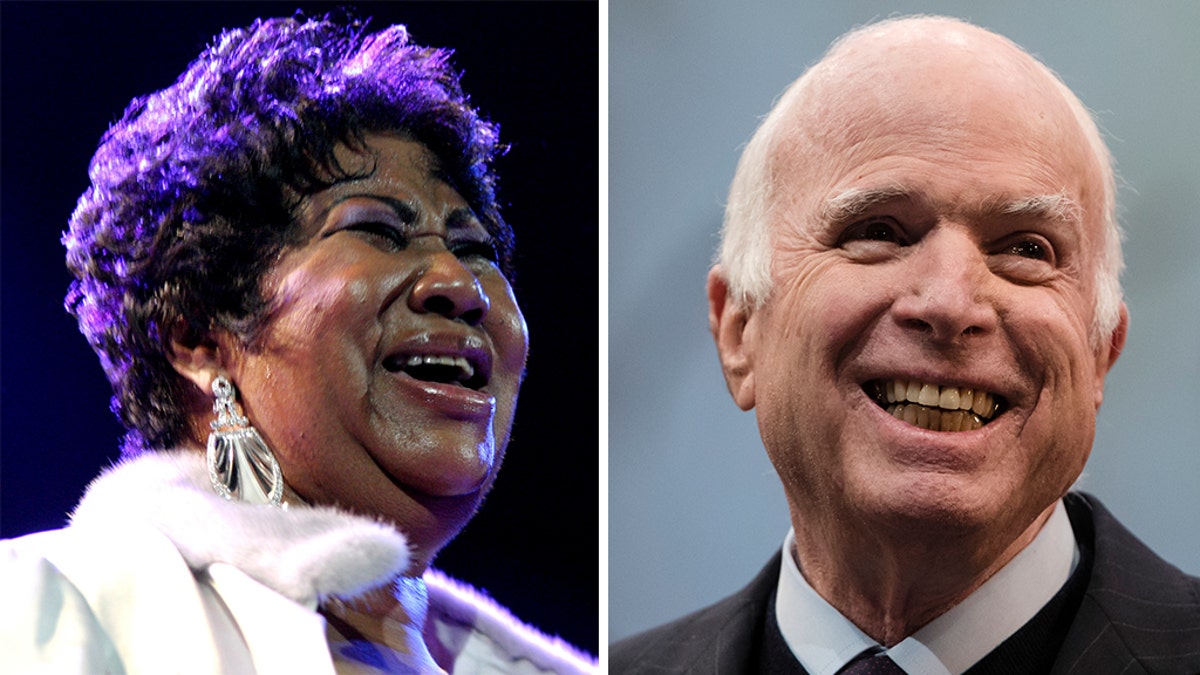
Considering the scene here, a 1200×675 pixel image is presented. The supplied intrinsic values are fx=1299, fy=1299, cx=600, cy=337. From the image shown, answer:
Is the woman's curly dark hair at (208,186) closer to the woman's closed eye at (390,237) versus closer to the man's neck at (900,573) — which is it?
the woman's closed eye at (390,237)

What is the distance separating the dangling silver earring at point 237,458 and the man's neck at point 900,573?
2.65ft

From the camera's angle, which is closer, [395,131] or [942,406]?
[942,406]

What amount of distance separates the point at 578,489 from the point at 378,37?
83cm

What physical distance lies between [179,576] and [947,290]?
1.13m

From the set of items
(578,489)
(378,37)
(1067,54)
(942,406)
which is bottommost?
(578,489)

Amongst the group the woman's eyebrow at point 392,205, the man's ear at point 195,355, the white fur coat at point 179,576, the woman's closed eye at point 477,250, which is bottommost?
the white fur coat at point 179,576

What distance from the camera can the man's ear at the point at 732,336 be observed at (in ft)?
6.54

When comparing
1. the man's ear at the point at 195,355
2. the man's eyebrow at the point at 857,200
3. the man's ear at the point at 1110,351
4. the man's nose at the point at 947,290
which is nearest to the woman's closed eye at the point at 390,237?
the man's ear at the point at 195,355

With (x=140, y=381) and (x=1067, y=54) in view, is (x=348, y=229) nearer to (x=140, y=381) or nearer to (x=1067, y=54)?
(x=140, y=381)

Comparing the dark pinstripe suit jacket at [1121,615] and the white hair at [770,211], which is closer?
the dark pinstripe suit jacket at [1121,615]

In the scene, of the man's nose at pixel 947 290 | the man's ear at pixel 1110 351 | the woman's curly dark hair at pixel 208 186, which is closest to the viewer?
the man's nose at pixel 947 290

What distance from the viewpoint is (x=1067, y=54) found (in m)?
1.96

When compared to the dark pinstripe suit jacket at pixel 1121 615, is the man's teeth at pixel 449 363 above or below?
above

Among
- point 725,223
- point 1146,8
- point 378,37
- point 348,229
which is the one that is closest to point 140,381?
point 348,229
